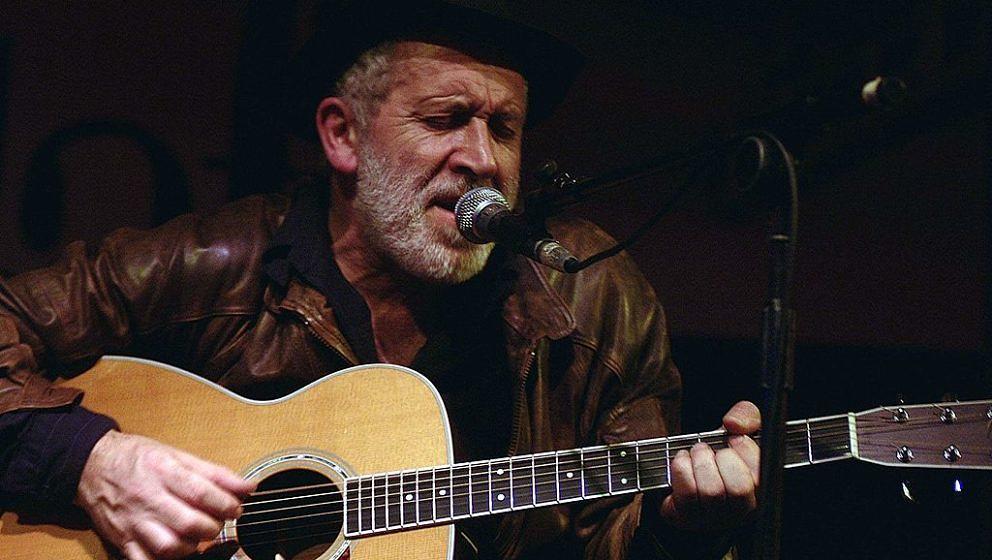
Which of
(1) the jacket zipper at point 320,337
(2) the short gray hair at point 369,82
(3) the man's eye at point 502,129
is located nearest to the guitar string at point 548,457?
(1) the jacket zipper at point 320,337

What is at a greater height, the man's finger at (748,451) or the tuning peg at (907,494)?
the man's finger at (748,451)

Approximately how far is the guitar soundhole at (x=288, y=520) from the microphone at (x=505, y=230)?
651mm

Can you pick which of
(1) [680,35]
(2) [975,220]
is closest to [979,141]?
(2) [975,220]

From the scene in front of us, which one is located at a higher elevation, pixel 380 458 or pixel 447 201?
pixel 447 201

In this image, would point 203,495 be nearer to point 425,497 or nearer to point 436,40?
point 425,497

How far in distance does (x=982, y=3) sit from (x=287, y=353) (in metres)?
2.53

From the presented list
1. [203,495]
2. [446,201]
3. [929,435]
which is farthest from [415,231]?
[929,435]

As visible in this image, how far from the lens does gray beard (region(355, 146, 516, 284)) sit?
2.06m

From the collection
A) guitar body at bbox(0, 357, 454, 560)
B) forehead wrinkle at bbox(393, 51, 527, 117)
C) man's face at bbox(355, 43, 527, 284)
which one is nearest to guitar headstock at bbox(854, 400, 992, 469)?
guitar body at bbox(0, 357, 454, 560)

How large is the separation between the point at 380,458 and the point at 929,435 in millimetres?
1149

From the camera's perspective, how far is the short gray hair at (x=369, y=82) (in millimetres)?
2145

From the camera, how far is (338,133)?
7.49ft

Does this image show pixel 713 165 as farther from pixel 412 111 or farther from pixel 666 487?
pixel 412 111

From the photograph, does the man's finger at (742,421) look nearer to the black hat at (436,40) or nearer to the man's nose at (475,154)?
the man's nose at (475,154)
